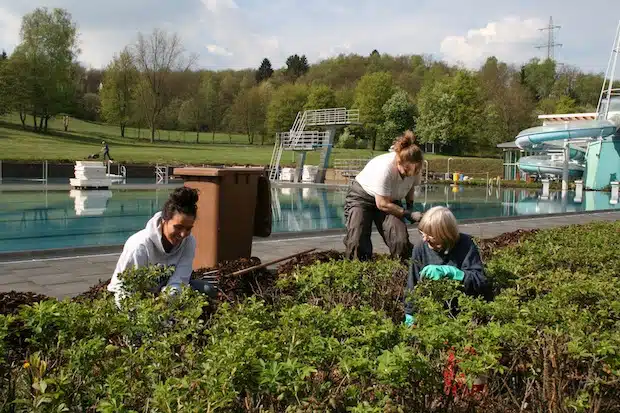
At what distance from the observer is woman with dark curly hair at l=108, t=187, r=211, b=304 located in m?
3.99

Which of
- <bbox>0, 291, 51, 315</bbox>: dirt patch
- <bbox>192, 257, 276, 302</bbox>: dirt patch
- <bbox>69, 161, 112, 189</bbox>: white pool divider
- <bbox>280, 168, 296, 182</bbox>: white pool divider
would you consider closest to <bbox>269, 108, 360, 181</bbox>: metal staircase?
<bbox>280, 168, 296, 182</bbox>: white pool divider

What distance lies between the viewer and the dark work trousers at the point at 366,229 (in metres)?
5.92

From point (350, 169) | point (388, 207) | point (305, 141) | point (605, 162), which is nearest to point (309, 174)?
point (305, 141)

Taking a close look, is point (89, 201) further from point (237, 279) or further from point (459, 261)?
point (459, 261)

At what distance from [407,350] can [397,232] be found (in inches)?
140

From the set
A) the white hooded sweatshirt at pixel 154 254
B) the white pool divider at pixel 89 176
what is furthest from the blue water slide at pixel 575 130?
the white hooded sweatshirt at pixel 154 254

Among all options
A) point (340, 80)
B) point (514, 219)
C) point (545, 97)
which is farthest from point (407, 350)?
point (340, 80)

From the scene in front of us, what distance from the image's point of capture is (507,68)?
77938 mm

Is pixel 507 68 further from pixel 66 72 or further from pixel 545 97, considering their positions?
pixel 66 72

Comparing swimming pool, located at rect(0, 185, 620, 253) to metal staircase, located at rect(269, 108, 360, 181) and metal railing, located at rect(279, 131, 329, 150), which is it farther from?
metal staircase, located at rect(269, 108, 360, 181)

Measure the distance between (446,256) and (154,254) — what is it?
2078mm

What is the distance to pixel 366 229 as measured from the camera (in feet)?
19.9

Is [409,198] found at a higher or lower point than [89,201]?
higher

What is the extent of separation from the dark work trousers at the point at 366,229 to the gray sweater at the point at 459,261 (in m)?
1.43
